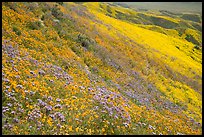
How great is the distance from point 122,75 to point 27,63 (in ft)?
26.6

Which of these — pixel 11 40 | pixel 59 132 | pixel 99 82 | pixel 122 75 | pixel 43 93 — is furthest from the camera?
pixel 122 75

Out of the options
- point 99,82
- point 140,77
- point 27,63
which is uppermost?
point 27,63

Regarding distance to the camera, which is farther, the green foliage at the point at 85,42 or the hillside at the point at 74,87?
the green foliage at the point at 85,42

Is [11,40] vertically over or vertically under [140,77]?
over

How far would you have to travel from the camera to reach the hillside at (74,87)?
9.77 metres

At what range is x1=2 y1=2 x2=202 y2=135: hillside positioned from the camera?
9.77 meters

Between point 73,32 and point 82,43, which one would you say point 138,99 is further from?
point 73,32

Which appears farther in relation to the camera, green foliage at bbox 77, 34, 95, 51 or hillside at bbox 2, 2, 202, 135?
green foliage at bbox 77, 34, 95, 51

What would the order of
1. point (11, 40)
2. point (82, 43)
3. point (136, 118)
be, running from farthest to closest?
1. point (82, 43)
2. point (11, 40)
3. point (136, 118)

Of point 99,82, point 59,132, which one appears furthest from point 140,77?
point 59,132

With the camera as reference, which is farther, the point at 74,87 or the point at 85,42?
the point at 85,42

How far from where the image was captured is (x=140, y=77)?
21312 millimetres

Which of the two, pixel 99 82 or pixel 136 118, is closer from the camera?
pixel 136 118

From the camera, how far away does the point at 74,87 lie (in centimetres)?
1262
